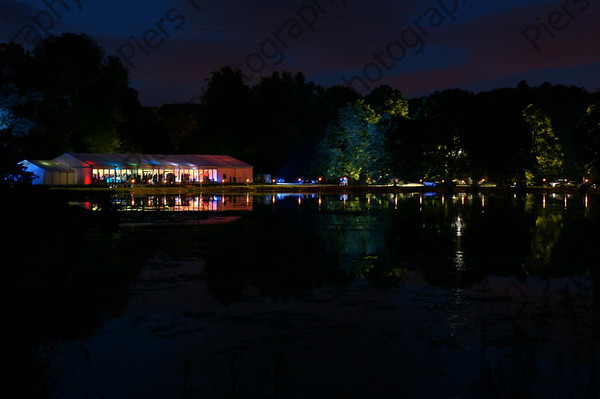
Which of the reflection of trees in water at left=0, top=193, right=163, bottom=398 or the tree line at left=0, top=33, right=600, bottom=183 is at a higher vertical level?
the tree line at left=0, top=33, right=600, bottom=183

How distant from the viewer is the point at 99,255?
63.1 feet

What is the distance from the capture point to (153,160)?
282 ft

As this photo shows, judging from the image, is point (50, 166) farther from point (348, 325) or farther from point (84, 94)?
point (348, 325)

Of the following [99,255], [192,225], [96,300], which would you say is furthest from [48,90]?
[96,300]

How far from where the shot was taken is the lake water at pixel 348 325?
811cm

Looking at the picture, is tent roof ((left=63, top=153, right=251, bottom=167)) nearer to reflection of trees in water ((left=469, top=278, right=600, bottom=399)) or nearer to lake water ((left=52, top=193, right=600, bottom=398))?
lake water ((left=52, top=193, right=600, bottom=398))

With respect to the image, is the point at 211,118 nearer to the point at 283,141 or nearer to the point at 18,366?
the point at 283,141

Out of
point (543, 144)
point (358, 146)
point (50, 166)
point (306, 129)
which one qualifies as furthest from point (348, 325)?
point (306, 129)

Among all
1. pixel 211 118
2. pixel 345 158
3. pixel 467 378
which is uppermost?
pixel 211 118

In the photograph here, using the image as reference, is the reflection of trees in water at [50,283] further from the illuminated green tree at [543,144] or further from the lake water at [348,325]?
the illuminated green tree at [543,144]

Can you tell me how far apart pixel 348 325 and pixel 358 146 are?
77.8 metres

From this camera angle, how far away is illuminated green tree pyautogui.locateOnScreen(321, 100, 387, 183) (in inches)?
3396

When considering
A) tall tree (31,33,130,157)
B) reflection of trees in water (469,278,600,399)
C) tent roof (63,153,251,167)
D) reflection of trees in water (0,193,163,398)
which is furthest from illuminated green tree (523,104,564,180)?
reflection of trees in water (469,278,600,399)

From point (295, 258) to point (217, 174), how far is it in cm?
7453
